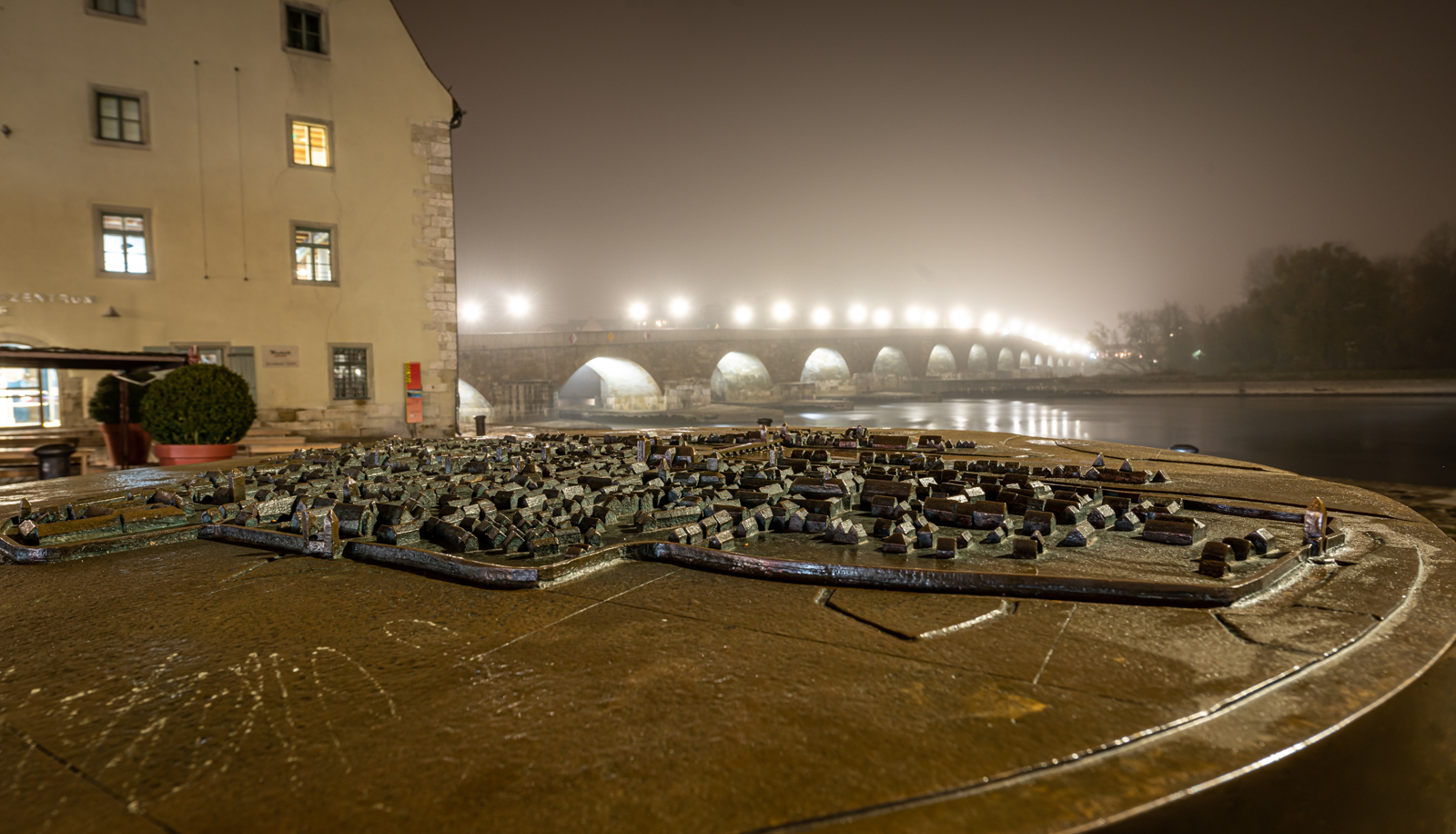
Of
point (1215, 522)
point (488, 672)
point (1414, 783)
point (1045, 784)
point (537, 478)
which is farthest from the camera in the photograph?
point (537, 478)

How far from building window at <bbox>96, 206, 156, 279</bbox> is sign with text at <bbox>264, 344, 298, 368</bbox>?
2.44 m

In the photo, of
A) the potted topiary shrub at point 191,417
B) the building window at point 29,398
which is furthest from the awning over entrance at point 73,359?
the building window at point 29,398

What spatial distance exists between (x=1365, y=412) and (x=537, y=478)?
146 ft

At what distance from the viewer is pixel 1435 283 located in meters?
52.2

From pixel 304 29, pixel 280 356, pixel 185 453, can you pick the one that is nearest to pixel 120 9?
pixel 304 29

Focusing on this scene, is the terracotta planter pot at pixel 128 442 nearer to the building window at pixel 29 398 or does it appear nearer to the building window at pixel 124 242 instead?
the building window at pixel 29 398

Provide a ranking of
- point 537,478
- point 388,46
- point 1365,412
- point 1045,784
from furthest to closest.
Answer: point 1365,412, point 388,46, point 537,478, point 1045,784

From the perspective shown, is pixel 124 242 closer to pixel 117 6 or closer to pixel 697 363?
pixel 117 6

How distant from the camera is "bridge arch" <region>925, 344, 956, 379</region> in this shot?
213 feet

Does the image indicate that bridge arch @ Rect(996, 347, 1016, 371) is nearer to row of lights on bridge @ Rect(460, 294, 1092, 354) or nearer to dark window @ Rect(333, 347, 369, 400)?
row of lights on bridge @ Rect(460, 294, 1092, 354)

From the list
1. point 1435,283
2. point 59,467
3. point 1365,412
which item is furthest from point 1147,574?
point 1435,283

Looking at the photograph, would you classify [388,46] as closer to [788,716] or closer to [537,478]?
[537,478]

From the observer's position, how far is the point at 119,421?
33.8 ft

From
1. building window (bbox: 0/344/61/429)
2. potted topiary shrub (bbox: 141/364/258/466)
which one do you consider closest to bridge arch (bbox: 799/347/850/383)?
building window (bbox: 0/344/61/429)
